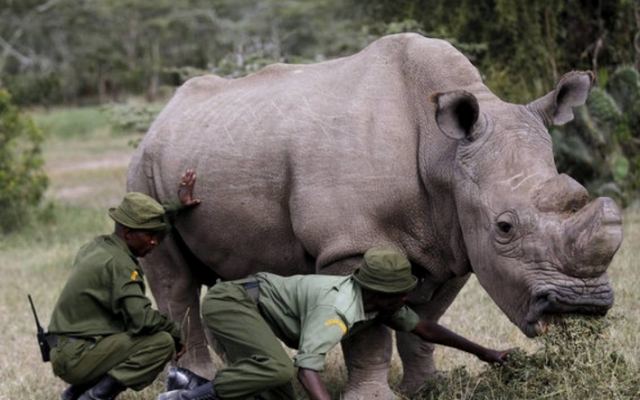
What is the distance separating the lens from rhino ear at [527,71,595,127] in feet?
18.0

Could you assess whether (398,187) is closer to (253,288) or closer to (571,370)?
(253,288)

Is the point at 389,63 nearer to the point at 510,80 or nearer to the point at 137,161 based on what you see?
the point at 137,161

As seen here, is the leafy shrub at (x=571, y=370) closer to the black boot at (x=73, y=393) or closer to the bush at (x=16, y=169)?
the black boot at (x=73, y=393)

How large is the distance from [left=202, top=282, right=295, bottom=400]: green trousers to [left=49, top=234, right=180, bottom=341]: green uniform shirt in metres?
0.40

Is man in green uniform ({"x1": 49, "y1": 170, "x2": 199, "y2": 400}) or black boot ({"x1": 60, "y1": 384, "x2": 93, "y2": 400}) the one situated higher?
man in green uniform ({"x1": 49, "y1": 170, "x2": 199, "y2": 400})

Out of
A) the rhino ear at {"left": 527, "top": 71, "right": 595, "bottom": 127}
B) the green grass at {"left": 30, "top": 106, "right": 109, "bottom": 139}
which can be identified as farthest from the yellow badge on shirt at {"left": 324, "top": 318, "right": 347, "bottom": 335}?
the green grass at {"left": 30, "top": 106, "right": 109, "bottom": 139}

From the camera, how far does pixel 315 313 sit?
203 inches

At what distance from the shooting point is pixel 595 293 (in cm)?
475

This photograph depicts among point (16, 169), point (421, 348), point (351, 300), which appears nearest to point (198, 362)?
point (421, 348)

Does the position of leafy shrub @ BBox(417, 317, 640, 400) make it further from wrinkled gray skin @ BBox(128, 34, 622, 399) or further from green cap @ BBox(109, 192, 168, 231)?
green cap @ BBox(109, 192, 168, 231)

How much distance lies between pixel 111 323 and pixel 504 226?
213cm

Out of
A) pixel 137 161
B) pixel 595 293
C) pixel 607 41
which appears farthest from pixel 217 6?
pixel 595 293

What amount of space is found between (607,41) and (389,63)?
9588mm

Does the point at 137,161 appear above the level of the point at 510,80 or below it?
above
